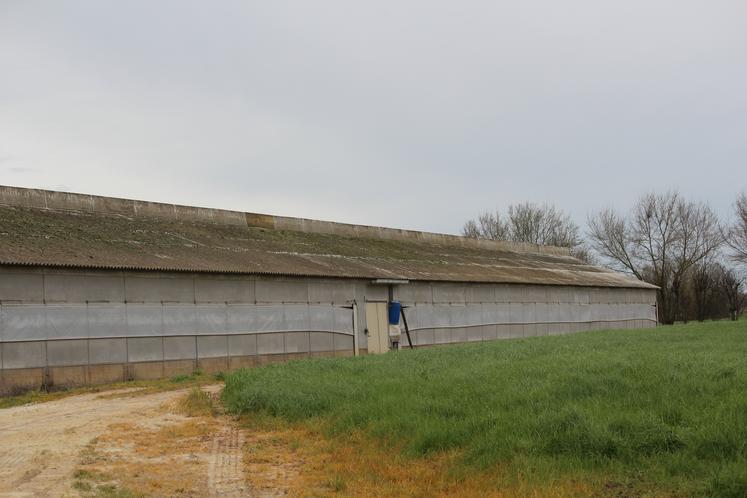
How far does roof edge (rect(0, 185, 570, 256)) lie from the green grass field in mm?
13359

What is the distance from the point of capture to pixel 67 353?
68.2ft

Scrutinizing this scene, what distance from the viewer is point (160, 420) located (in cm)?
1359

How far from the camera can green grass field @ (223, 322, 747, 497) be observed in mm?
8461

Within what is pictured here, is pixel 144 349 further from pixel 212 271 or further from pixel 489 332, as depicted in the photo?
pixel 489 332

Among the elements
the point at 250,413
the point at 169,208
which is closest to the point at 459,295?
the point at 169,208

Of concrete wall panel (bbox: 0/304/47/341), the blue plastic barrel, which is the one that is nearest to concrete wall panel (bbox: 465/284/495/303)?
the blue plastic barrel

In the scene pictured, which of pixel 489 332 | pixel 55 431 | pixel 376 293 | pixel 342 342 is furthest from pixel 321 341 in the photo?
pixel 55 431

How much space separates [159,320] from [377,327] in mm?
9296

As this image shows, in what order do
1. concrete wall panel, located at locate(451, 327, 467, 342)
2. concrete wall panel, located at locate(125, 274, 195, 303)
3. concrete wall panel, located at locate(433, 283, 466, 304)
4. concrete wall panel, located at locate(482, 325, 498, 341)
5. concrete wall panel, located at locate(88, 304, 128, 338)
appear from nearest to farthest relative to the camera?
1. concrete wall panel, located at locate(88, 304, 128, 338)
2. concrete wall panel, located at locate(125, 274, 195, 303)
3. concrete wall panel, located at locate(433, 283, 466, 304)
4. concrete wall panel, located at locate(451, 327, 467, 342)
5. concrete wall panel, located at locate(482, 325, 498, 341)

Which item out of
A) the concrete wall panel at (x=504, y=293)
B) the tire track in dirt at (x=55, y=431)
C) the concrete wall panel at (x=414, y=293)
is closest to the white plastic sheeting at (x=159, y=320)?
the tire track in dirt at (x=55, y=431)

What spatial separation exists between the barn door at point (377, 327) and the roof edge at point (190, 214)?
7712 millimetres

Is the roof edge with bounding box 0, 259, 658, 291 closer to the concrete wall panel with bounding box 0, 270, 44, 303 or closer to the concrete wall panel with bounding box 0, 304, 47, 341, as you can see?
the concrete wall panel with bounding box 0, 270, 44, 303

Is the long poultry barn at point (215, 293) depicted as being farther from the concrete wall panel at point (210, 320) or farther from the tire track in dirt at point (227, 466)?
the tire track in dirt at point (227, 466)

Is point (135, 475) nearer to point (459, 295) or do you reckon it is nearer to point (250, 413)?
point (250, 413)
